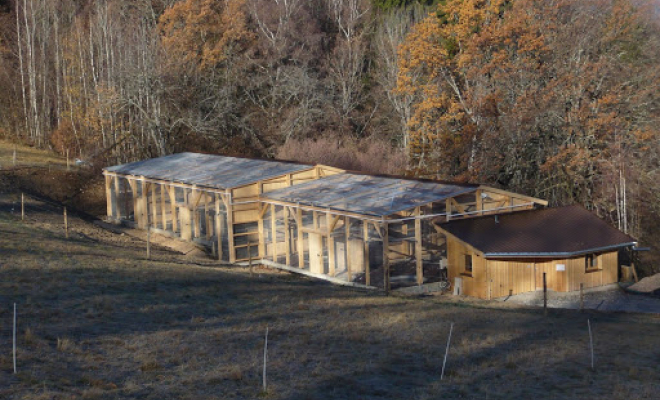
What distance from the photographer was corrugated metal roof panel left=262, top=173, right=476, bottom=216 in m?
25.6

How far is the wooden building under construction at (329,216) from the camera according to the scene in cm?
2594

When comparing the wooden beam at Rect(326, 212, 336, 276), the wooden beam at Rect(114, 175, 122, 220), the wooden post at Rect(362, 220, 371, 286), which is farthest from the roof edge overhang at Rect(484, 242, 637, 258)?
the wooden beam at Rect(114, 175, 122, 220)

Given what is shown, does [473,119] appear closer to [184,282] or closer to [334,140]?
[334,140]

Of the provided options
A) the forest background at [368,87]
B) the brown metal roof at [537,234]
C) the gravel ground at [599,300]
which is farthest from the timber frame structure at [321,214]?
the forest background at [368,87]

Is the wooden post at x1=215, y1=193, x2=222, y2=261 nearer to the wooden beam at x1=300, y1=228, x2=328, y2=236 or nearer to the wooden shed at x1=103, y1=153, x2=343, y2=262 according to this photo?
the wooden shed at x1=103, y1=153, x2=343, y2=262

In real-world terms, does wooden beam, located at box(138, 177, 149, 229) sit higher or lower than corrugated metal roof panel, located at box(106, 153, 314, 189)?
lower

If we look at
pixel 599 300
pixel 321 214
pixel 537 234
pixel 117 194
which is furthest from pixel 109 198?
pixel 599 300

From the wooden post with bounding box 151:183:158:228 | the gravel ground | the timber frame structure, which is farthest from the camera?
the wooden post with bounding box 151:183:158:228

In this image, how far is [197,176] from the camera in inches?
1350

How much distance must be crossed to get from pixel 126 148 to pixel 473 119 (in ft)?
82.2

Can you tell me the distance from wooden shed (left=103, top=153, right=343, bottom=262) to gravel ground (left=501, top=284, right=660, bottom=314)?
35.5 feet

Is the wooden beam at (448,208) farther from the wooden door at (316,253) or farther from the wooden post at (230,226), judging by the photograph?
the wooden post at (230,226)

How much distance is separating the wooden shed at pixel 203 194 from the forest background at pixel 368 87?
956 cm

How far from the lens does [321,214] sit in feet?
92.4
